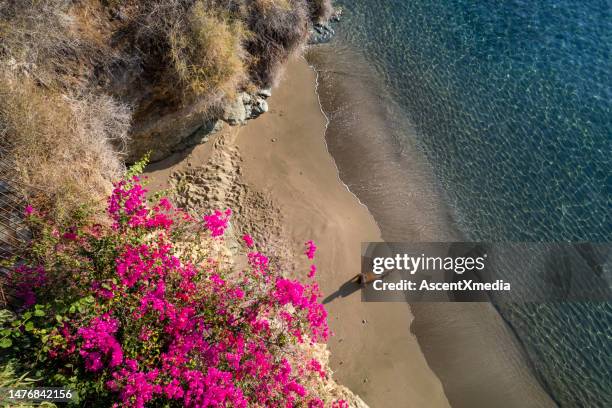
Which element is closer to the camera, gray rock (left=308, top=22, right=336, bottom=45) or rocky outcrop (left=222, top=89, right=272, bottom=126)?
rocky outcrop (left=222, top=89, right=272, bottom=126)

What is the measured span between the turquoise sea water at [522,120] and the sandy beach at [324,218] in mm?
2942

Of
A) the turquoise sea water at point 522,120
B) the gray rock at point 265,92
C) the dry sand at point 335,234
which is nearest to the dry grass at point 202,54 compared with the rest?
the gray rock at point 265,92

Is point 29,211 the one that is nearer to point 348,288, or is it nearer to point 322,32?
point 348,288

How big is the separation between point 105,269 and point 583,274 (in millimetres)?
12111

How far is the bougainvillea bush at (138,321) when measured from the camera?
226 inches

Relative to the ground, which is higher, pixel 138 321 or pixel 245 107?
pixel 245 107

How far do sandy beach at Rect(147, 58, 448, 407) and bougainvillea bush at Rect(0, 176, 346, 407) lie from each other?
2.74m

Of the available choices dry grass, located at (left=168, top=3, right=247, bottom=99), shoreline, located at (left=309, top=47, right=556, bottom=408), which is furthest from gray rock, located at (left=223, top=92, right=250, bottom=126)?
shoreline, located at (left=309, top=47, right=556, bottom=408)

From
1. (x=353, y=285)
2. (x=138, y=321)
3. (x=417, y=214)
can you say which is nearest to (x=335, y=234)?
(x=353, y=285)

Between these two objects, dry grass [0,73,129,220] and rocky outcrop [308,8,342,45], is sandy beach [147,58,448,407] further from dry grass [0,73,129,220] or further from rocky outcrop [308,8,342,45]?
rocky outcrop [308,8,342,45]

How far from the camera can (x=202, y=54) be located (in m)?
9.12

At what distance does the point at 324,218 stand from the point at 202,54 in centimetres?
475

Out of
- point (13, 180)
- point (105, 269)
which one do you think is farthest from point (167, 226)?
point (13, 180)

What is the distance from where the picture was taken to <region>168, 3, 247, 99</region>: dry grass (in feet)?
29.4
